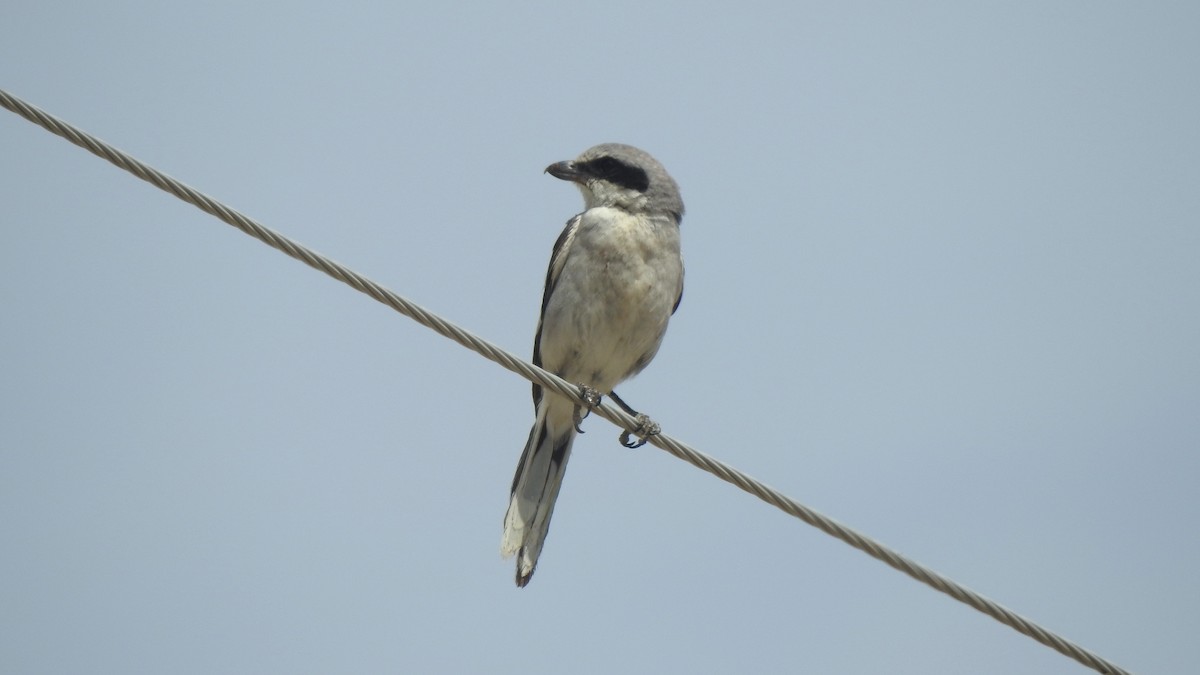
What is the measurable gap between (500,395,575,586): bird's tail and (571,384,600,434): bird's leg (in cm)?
8

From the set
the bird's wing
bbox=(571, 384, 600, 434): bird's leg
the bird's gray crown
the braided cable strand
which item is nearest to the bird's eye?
the bird's gray crown

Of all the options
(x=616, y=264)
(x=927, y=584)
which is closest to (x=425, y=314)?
(x=927, y=584)

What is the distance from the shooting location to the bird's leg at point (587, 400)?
6698mm

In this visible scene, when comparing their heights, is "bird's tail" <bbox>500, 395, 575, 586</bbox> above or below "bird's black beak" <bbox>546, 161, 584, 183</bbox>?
below

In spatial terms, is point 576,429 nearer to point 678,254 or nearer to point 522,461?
point 522,461

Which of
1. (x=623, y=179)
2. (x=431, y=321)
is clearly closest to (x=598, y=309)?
(x=623, y=179)

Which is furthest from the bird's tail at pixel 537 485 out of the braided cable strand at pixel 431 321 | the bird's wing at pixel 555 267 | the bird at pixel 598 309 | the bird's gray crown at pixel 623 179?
the braided cable strand at pixel 431 321

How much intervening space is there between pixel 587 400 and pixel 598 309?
0.92 m

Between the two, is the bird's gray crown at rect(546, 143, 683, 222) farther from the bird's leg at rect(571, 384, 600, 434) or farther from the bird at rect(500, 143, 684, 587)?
the bird's leg at rect(571, 384, 600, 434)

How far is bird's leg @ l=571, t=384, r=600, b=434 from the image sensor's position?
22.0ft

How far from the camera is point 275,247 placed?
4797 millimetres

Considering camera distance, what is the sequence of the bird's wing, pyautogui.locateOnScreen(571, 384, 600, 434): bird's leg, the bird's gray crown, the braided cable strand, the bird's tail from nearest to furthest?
the braided cable strand
pyautogui.locateOnScreen(571, 384, 600, 434): bird's leg
the bird's tail
the bird's wing
the bird's gray crown

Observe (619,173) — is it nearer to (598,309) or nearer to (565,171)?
(565,171)

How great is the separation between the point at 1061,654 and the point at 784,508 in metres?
1.17
